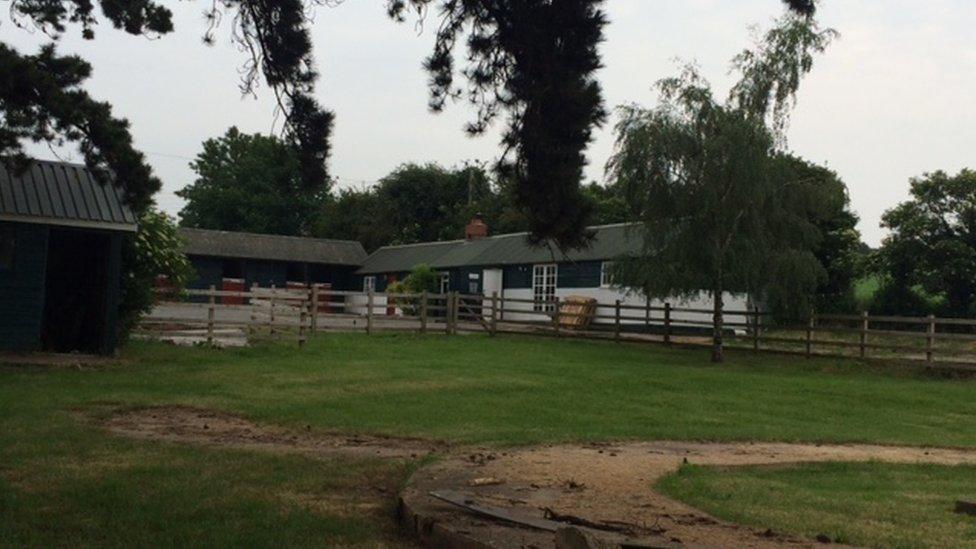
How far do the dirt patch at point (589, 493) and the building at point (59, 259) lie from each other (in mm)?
12872

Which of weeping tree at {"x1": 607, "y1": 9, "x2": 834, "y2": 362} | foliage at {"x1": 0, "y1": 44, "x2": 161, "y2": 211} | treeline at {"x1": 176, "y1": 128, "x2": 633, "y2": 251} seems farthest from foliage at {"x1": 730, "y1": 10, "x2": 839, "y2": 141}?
treeline at {"x1": 176, "y1": 128, "x2": 633, "y2": 251}

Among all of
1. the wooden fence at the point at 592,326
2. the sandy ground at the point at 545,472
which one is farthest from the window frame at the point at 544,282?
the sandy ground at the point at 545,472

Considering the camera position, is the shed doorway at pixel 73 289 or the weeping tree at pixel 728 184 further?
the weeping tree at pixel 728 184

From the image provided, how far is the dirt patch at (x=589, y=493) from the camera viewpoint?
795 centimetres

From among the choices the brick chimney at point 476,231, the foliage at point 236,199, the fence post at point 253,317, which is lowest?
the fence post at point 253,317

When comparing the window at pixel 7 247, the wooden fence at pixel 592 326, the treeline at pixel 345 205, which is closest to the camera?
the window at pixel 7 247

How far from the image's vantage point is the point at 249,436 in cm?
1370

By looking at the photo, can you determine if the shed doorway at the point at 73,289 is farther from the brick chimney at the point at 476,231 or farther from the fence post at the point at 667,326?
the brick chimney at the point at 476,231

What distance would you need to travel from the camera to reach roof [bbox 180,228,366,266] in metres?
57.0

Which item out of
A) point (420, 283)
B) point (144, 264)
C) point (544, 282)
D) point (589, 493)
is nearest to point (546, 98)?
point (589, 493)

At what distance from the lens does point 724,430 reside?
16141 mm

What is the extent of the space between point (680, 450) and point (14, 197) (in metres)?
14.6

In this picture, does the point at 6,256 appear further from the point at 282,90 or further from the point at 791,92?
the point at 791,92

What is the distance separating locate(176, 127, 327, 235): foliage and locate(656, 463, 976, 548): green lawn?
65.9 m
